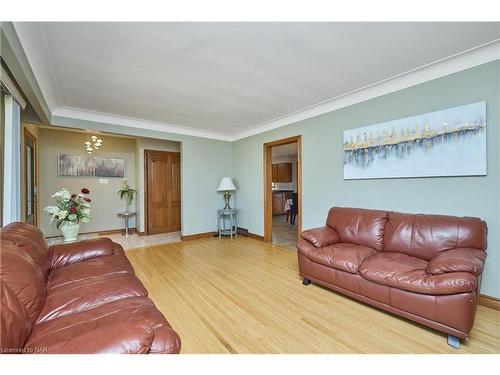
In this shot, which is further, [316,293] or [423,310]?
[316,293]

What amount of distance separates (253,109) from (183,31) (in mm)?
2021

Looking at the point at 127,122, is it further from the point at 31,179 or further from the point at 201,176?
the point at 31,179

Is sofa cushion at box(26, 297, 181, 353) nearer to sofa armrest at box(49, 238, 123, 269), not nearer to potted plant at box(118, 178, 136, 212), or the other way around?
sofa armrest at box(49, 238, 123, 269)

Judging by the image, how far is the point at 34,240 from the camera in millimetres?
1765

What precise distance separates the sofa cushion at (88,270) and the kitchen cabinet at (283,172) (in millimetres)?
7269

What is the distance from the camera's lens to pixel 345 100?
10.6 feet

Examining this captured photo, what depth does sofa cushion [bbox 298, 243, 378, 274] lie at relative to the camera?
7.17 feet

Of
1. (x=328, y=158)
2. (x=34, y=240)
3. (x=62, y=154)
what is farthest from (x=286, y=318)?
(x=62, y=154)

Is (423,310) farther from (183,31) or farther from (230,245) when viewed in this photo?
(230,245)

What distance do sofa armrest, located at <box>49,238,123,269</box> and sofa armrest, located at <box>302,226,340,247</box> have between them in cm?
209

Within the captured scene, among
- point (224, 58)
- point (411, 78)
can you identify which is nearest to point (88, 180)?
point (224, 58)

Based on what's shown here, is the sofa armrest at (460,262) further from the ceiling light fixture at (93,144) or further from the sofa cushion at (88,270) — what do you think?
the ceiling light fixture at (93,144)

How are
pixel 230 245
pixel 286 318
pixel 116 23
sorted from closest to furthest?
pixel 116 23
pixel 286 318
pixel 230 245

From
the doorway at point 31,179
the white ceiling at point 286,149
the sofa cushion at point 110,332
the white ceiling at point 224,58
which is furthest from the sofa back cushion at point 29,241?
the white ceiling at point 286,149
